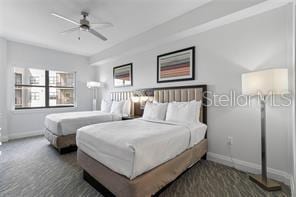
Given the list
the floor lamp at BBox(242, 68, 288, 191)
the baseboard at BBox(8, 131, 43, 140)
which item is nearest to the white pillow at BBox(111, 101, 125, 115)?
the baseboard at BBox(8, 131, 43, 140)

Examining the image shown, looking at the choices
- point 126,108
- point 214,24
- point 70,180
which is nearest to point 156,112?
point 126,108

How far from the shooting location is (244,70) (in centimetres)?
248

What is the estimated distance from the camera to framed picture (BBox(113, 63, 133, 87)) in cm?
464

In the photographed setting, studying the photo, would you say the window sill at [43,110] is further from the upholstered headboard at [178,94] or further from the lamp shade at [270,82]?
the lamp shade at [270,82]

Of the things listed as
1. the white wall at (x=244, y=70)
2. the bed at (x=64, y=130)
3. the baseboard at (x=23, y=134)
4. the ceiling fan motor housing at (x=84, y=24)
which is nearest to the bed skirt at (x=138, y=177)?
the white wall at (x=244, y=70)

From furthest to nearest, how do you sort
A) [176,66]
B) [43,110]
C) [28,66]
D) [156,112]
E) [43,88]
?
1. [43,88]
2. [43,110]
3. [28,66]
4. [176,66]
5. [156,112]

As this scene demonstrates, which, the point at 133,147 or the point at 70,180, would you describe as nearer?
the point at 133,147

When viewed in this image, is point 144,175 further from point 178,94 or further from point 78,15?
point 78,15

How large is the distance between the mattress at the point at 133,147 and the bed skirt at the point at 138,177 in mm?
55

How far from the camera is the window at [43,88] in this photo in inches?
182

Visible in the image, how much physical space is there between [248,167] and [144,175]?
1.93 metres

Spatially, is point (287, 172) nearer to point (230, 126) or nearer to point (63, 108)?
point (230, 126)

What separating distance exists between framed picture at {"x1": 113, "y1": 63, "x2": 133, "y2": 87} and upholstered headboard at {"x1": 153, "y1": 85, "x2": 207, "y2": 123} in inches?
48.3

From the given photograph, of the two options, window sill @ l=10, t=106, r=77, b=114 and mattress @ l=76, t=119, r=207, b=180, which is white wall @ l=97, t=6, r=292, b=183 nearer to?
mattress @ l=76, t=119, r=207, b=180
